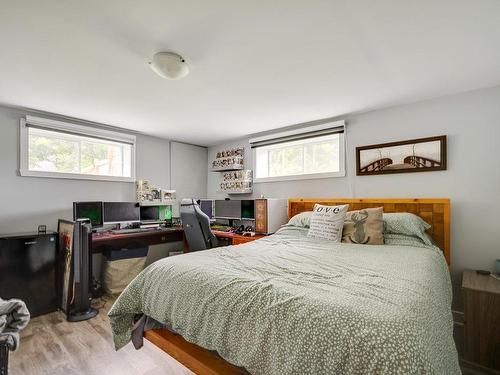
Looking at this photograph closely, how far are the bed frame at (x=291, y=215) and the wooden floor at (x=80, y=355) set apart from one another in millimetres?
421

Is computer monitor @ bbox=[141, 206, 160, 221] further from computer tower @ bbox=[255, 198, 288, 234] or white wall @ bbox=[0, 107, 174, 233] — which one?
computer tower @ bbox=[255, 198, 288, 234]

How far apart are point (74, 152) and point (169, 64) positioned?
7.58ft

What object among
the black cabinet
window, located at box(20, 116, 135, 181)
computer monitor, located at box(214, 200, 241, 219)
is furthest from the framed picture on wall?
the black cabinet

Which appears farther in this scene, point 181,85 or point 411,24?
point 181,85

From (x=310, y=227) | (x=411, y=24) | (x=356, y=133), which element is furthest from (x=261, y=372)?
(x=356, y=133)

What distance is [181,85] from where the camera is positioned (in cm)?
Result: 225

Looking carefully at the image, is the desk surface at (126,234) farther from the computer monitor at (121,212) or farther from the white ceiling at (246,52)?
the white ceiling at (246,52)

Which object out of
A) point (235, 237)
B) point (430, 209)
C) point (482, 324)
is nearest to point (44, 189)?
point (235, 237)

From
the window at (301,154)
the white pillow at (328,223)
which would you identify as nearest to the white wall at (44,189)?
the window at (301,154)

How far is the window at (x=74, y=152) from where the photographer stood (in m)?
2.89

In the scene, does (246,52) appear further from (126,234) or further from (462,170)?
(126,234)

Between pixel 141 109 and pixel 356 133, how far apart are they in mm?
2517

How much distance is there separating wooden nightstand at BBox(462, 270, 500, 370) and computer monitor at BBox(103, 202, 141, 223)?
3.67 metres

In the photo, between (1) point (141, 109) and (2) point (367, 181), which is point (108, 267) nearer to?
(1) point (141, 109)
